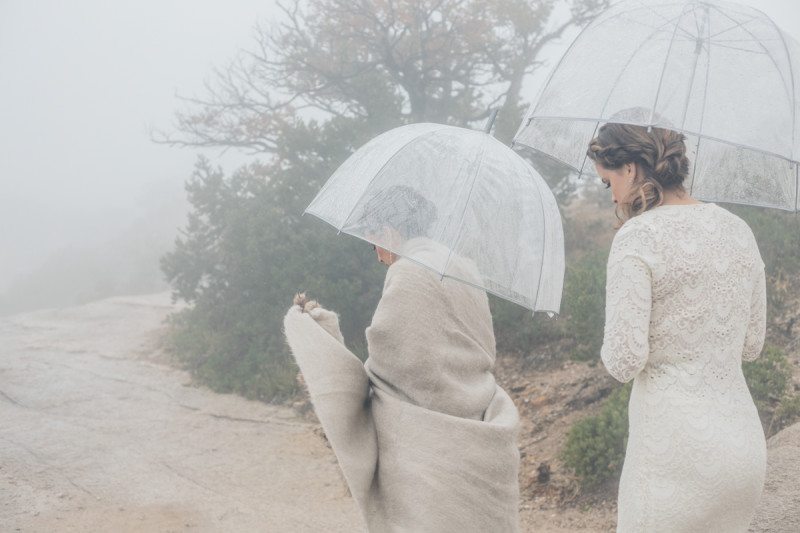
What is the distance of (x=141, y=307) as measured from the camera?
44.7 feet

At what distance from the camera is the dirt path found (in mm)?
5266

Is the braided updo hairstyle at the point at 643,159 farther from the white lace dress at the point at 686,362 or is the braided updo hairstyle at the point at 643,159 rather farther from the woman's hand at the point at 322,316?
the woman's hand at the point at 322,316

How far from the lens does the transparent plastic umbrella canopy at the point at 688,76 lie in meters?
2.71

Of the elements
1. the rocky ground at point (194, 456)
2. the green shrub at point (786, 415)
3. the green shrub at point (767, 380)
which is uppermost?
the green shrub at point (767, 380)

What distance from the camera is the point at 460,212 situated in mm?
3031

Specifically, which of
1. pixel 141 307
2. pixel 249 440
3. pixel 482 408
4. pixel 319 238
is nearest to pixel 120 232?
pixel 141 307

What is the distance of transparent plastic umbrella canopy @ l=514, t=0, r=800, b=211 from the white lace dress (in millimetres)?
498

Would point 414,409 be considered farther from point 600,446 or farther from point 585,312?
point 585,312

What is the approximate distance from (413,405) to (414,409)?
20 millimetres

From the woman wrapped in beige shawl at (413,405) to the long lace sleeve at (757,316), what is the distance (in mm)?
995

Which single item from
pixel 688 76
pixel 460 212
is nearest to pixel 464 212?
pixel 460 212

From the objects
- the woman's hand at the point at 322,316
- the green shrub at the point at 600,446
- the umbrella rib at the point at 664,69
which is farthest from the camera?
the green shrub at the point at 600,446

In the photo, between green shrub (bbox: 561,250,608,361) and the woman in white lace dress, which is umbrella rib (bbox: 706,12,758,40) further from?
green shrub (bbox: 561,250,608,361)

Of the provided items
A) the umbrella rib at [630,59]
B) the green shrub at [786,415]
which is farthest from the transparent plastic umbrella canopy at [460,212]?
the green shrub at [786,415]
